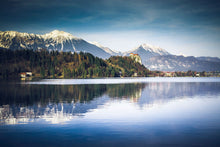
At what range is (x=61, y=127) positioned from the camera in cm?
2527

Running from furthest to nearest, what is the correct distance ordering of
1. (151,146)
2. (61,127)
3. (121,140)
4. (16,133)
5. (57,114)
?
1. (57,114)
2. (61,127)
3. (16,133)
4. (121,140)
5. (151,146)

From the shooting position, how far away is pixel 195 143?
19.5 metres

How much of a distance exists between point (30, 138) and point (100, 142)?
794 cm

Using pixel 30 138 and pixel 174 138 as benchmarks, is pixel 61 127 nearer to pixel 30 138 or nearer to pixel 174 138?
pixel 30 138

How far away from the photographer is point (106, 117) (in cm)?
3161

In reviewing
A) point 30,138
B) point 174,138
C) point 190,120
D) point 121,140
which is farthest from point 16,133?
point 190,120

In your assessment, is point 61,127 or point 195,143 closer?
point 195,143

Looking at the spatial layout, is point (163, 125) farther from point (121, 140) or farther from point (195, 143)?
point (121, 140)

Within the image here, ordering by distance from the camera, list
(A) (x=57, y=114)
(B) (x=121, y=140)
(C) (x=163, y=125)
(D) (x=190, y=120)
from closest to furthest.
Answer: (B) (x=121, y=140), (C) (x=163, y=125), (D) (x=190, y=120), (A) (x=57, y=114)

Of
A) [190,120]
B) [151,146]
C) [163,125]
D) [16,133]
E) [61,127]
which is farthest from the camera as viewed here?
[190,120]

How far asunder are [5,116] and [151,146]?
25125 mm

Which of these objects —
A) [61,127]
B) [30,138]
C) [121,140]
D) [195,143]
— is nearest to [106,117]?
[61,127]

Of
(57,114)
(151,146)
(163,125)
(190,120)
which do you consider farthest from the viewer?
(57,114)

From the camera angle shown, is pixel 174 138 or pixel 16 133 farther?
pixel 16 133
